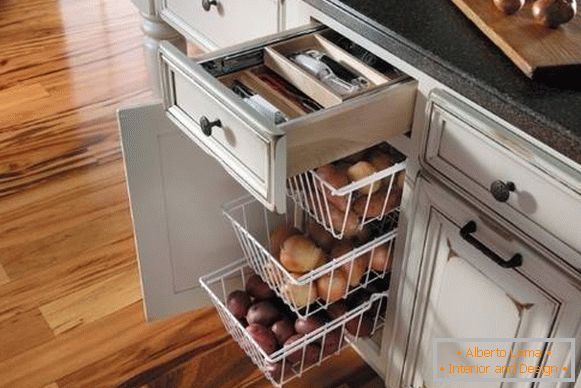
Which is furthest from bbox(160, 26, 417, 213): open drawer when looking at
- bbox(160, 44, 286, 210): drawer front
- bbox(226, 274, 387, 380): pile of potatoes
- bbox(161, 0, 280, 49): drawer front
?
bbox(226, 274, 387, 380): pile of potatoes

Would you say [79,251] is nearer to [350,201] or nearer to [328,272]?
[328,272]

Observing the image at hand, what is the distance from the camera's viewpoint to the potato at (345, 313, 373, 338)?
154 cm

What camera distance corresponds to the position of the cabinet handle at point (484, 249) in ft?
3.63

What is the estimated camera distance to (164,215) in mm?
1606

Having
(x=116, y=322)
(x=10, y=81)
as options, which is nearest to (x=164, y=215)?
(x=116, y=322)

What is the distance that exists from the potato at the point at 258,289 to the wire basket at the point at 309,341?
75mm

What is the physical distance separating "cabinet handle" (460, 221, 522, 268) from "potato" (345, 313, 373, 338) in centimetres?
43

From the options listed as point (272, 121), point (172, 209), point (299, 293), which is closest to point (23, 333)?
point (172, 209)

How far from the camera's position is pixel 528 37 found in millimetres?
1149

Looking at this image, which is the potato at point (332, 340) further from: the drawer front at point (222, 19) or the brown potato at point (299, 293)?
the drawer front at point (222, 19)

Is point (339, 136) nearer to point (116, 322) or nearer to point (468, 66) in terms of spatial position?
point (468, 66)

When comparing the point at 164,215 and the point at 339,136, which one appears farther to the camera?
the point at 164,215

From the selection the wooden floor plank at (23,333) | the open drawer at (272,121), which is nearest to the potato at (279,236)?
the open drawer at (272,121)

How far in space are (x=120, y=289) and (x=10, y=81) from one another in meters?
1.18
